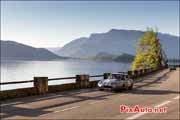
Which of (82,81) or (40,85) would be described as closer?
(40,85)

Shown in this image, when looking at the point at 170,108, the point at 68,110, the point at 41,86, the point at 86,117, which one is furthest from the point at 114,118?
the point at 41,86

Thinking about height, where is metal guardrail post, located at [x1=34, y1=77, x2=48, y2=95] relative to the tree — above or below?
below

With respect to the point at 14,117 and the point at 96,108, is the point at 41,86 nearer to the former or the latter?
the point at 96,108

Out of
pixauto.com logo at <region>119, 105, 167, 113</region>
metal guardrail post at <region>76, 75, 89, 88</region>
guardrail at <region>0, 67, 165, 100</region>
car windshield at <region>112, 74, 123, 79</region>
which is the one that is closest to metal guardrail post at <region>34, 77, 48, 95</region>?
guardrail at <region>0, 67, 165, 100</region>

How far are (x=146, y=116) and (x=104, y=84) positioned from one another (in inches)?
500

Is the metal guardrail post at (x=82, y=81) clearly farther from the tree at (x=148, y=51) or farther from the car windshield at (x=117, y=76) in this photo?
the tree at (x=148, y=51)

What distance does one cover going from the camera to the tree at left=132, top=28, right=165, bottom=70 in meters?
110

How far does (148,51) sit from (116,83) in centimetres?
8610

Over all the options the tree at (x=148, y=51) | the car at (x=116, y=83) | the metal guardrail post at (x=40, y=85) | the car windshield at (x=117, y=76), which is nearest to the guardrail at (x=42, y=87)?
the metal guardrail post at (x=40, y=85)

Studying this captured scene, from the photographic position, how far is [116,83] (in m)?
27.0

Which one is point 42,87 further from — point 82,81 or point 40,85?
point 82,81

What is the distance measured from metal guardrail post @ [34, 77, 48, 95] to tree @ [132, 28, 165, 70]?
86.9 m

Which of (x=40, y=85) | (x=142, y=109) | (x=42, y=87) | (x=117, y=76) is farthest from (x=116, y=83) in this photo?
(x=142, y=109)

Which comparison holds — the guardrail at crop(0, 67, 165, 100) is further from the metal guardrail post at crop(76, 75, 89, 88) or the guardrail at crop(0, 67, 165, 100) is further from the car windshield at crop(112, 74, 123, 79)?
the car windshield at crop(112, 74, 123, 79)
